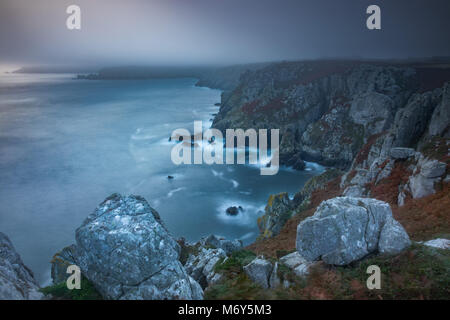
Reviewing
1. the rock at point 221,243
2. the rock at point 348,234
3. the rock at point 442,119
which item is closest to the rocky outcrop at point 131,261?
the rock at point 348,234

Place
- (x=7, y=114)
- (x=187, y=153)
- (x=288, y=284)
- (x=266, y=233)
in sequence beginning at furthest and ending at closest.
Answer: (x=7, y=114) → (x=187, y=153) → (x=266, y=233) → (x=288, y=284)

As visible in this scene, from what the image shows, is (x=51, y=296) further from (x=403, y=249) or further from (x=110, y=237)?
(x=403, y=249)

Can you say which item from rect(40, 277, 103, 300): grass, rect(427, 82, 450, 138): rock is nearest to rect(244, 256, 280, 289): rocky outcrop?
rect(40, 277, 103, 300): grass

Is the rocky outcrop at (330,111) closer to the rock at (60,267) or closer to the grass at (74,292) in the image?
the rock at (60,267)

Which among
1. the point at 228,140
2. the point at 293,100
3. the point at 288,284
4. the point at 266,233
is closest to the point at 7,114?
the point at 228,140

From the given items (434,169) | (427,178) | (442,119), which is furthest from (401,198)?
(442,119)

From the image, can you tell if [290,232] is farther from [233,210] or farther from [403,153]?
[233,210]

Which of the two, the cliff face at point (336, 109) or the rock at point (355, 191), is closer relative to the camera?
the rock at point (355, 191)
